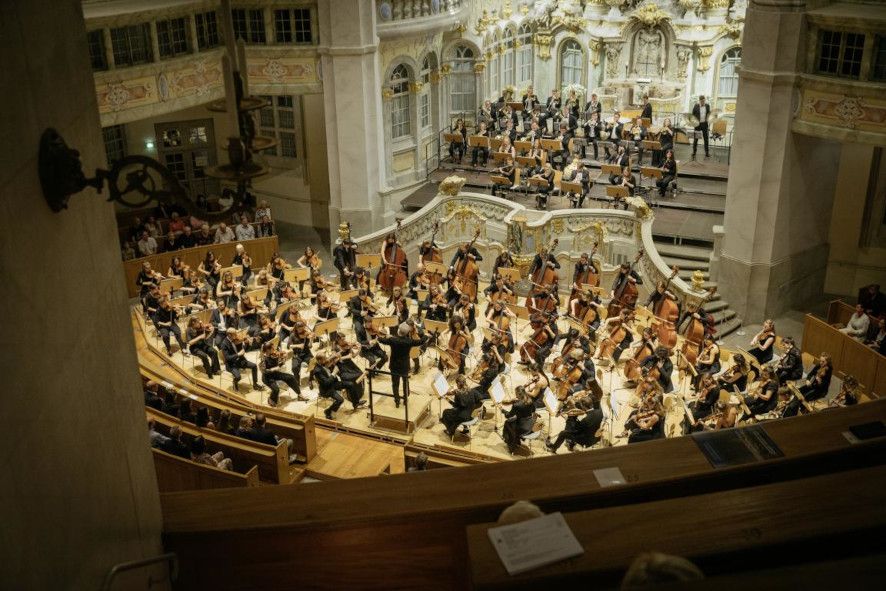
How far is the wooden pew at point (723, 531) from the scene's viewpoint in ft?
11.8

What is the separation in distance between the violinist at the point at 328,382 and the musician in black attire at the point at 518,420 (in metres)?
2.85

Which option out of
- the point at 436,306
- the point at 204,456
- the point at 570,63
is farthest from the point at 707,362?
the point at 570,63

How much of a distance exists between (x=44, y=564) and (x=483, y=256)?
58.5 feet

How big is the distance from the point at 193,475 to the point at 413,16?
46.9 ft

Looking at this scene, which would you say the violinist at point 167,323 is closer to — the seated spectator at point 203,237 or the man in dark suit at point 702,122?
the seated spectator at point 203,237

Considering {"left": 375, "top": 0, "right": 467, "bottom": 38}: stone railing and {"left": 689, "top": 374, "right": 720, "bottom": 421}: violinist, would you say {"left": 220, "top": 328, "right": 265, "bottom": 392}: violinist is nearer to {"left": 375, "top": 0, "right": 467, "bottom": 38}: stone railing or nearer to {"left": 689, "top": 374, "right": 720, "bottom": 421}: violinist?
{"left": 689, "top": 374, "right": 720, "bottom": 421}: violinist

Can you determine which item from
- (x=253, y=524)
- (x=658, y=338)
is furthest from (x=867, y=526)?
(x=658, y=338)

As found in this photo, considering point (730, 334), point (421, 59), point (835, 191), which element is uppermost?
point (421, 59)

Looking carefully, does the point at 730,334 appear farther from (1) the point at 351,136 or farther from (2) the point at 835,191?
(1) the point at 351,136

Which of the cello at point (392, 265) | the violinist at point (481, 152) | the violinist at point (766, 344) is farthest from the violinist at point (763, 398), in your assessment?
the violinist at point (481, 152)

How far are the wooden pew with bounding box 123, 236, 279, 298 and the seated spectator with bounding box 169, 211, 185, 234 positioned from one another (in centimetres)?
64

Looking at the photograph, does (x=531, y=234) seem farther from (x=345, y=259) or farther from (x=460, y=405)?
(x=460, y=405)

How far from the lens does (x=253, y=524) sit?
4.59m

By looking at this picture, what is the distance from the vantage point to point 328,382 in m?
15.0
